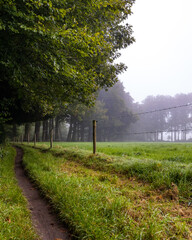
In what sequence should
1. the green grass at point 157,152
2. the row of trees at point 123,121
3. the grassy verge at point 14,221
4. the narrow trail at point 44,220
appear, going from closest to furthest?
the grassy verge at point 14,221
the narrow trail at point 44,220
the green grass at point 157,152
the row of trees at point 123,121

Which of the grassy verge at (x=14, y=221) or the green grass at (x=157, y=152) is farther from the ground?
the green grass at (x=157, y=152)

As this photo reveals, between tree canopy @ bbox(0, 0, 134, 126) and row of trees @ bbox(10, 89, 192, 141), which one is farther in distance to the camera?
row of trees @ bbox(10, 89, 192, 141)

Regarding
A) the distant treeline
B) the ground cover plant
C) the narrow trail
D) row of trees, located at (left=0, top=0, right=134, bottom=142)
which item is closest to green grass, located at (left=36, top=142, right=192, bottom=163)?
the ground cover plant

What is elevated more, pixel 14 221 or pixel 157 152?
pixel 157 152

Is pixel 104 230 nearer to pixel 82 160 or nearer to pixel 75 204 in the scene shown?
pixel 75 204

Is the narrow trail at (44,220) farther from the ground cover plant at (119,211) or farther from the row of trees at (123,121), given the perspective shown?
the row of trees at (123,121)

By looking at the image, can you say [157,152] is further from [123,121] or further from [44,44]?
[123,121]

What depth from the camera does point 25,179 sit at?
5734 millimetres

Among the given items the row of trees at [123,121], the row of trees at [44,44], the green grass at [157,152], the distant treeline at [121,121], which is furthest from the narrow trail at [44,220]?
the distant treeline at [121,121]

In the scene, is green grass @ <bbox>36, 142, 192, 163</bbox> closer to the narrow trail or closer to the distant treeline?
the narrow trail

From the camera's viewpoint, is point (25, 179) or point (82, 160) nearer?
point (25, 179)

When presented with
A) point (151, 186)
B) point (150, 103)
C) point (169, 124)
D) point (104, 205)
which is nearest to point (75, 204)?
point (104, 205)

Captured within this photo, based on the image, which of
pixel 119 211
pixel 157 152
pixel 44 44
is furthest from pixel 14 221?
pixel 157 152

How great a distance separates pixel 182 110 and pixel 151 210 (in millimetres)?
78132
